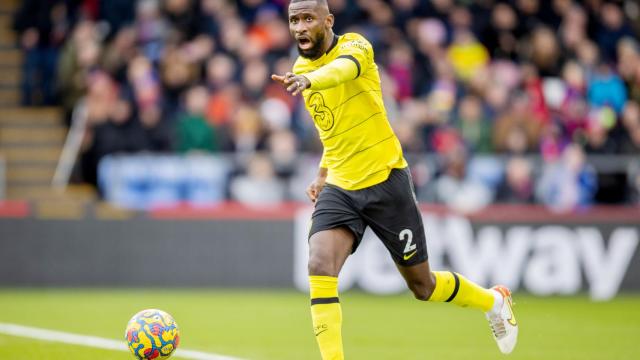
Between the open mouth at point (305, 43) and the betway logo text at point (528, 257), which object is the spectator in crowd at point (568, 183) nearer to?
the betway logo text at point (528, 257)

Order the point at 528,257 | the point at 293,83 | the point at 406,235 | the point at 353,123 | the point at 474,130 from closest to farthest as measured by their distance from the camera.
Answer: the point at 293,83 → the point at 353,123 → the point at 406,235 → the point at 528,257 → the point at 474,130

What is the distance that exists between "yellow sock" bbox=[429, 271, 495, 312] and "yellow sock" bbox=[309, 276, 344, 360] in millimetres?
1166

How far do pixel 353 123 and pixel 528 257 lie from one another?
818cm

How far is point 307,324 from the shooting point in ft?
40.5

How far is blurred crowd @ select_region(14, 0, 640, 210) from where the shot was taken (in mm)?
16172

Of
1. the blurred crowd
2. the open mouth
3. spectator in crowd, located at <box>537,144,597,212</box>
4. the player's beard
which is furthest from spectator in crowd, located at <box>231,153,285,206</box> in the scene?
the open mouth

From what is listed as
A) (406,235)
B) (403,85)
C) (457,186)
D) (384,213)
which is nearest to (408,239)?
(406,235)

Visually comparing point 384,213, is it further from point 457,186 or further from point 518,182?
point 518,182

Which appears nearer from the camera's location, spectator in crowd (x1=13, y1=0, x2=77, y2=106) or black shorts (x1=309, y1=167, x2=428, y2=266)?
black shorts (x1=309, y1=167, x2=428, y2=266)

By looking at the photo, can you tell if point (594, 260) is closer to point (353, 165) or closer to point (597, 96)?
point (597, 96)

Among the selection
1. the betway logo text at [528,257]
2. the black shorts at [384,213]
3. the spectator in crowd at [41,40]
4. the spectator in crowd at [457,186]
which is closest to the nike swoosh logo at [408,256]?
the black shorts at [384,213]

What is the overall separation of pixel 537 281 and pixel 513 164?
5.37 ft

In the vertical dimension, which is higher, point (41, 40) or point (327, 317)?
point (41, 40)

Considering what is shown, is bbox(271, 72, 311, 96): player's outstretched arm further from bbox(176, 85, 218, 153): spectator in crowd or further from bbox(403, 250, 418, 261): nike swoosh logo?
bbox(176, 85, 218, 153): spectator in crowd
